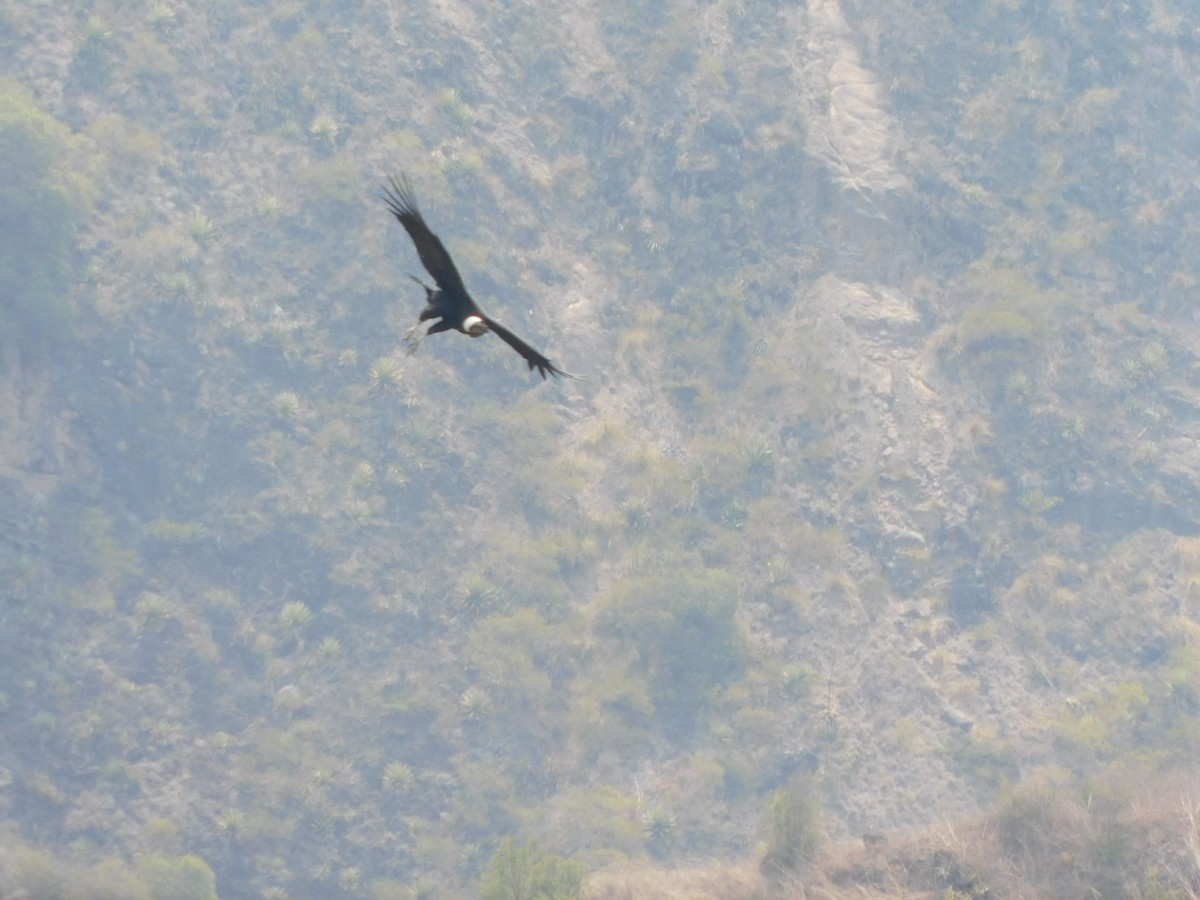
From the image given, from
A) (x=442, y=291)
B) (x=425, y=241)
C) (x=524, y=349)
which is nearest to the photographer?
(x=524, y=349)

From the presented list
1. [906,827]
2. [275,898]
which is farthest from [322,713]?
[906,827]

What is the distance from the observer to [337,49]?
53.7m

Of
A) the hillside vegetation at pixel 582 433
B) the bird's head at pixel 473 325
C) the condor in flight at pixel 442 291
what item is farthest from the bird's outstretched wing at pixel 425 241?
the hillside vegetation at pixel 582 433

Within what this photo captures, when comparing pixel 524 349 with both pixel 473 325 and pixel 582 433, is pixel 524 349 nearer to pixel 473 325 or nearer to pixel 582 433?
pixel 473 325

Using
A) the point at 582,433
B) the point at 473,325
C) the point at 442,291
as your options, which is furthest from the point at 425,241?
the point at 582,433

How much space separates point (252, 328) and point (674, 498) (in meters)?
18.7

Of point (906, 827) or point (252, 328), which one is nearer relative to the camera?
point (906, 827)

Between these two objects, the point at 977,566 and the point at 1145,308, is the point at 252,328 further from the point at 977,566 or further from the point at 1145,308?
the point at 1145,308

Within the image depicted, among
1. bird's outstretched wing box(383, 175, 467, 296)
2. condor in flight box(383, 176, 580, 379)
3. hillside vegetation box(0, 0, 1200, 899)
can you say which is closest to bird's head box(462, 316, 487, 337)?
condor in flight box(383, 176, 580, 379)

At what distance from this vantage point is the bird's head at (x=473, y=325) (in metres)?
8.12

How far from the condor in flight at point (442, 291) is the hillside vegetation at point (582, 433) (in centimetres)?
3070

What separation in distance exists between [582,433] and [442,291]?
136ft

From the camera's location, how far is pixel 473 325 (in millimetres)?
8172

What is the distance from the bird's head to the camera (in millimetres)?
8117
